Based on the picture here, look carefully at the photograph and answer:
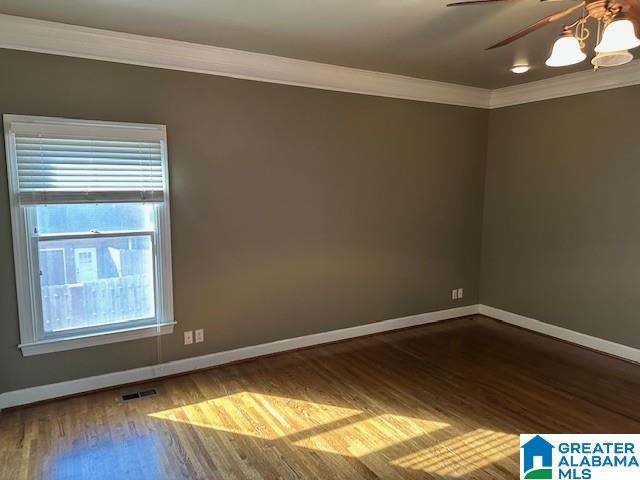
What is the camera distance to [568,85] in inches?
162

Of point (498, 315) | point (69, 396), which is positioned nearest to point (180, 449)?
point (69, 396)

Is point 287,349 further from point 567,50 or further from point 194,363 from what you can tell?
point 567,50

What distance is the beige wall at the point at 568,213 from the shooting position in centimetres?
382

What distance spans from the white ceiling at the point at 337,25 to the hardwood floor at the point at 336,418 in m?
2.52

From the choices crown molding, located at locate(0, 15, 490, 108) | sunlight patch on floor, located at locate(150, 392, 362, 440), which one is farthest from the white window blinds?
sunlight patch on floor, located at locate(150, 392, 362, 440)

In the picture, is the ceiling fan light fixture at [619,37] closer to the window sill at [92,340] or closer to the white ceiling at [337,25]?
the white ceiling at [337,25]

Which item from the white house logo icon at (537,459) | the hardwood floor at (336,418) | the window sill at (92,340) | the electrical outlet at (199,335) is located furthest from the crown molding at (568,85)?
the window sill at (92,340)

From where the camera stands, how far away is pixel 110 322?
3254 mm

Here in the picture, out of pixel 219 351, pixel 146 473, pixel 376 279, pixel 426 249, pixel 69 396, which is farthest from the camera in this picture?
pixel 426 249

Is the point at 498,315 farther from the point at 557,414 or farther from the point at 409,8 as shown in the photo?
the point at 409,8

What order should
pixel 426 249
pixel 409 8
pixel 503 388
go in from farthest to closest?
1. pixel 426 249
2. pixel 503 388
3. pixel 409 8

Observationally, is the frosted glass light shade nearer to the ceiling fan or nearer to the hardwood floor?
the ceiling fan

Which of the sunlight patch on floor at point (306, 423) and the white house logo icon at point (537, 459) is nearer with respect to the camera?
the white house logo icon at point (537, 459)

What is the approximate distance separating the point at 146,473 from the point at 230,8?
104 inches
